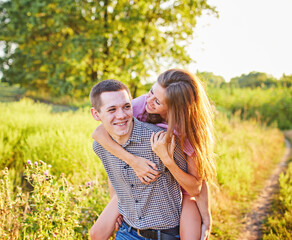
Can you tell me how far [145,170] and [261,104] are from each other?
15918 mm

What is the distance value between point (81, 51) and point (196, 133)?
10.1 metres

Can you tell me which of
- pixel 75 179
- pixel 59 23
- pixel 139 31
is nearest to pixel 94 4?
pixel 59 23

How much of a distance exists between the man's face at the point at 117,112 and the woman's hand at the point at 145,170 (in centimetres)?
25

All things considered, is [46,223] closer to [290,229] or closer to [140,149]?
[140,149]

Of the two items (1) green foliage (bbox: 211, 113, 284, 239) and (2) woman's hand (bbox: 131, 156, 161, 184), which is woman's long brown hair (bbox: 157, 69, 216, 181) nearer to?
(2) woman's hand (bbox: 131, 156, 161, 184)

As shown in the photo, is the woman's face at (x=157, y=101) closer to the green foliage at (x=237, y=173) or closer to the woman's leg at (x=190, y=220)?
the woman's leg at (x=190, y=220)

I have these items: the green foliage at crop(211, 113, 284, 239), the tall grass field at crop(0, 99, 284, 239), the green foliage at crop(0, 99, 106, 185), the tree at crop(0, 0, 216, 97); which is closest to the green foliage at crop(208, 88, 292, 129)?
the tree at crop(0, 0, 216, 97)

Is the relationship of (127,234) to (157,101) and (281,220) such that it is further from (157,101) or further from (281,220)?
(281,220)

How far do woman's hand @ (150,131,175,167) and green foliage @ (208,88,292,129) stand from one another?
13.3m

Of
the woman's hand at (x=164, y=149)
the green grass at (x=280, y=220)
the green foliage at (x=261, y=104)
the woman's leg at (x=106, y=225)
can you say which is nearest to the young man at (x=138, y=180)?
the woman's hand at (x=164, y=149)

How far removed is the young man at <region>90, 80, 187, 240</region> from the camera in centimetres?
212

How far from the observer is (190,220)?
213 centimetres

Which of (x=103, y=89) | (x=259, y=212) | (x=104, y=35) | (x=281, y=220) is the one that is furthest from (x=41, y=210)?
(x=104, y=35)

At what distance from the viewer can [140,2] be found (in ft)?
37.3
